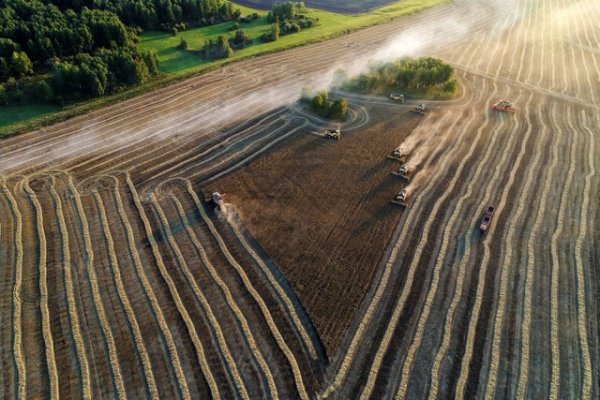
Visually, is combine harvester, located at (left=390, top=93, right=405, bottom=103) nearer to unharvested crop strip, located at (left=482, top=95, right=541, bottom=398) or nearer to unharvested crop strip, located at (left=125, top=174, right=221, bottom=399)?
unharvested crop strip, located at (left=482, top=95, right=541, bottom=398)

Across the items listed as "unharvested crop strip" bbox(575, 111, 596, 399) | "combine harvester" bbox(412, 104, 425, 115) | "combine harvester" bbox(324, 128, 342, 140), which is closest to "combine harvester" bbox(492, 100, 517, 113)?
"combine harvester" bbox(412, 104, 425, 115)

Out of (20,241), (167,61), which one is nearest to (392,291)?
(20,241)

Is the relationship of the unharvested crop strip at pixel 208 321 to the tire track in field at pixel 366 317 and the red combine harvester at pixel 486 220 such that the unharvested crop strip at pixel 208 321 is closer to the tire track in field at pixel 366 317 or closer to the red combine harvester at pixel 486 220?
the tire track in field at pixel 366 317

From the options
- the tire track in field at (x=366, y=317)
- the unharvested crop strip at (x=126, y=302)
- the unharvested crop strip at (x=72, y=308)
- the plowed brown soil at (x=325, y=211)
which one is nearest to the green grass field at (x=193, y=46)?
the unharvested crop strip at (x=72, y=308)

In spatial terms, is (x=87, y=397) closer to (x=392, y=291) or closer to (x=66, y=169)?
(x=392, y=291)

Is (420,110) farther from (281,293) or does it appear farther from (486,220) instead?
(281,293)
